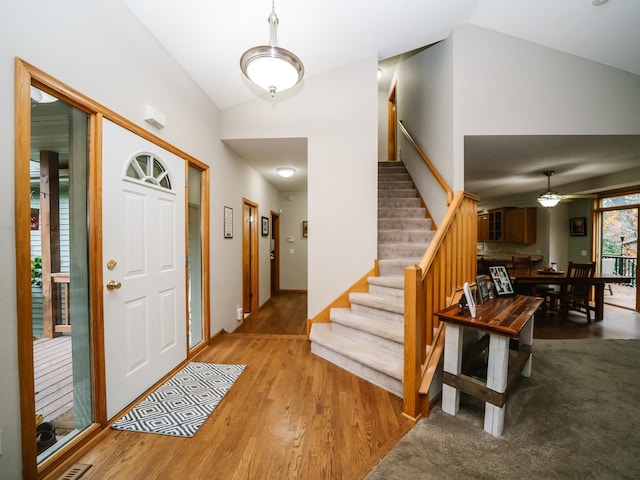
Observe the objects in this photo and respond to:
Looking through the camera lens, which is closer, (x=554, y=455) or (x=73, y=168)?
(x=554, y=455)

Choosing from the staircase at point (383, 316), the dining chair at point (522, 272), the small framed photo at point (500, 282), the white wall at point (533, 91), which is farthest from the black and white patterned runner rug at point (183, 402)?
the dining chair at point (522, 272)

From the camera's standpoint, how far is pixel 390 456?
4.90 ft

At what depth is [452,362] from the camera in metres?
1.84

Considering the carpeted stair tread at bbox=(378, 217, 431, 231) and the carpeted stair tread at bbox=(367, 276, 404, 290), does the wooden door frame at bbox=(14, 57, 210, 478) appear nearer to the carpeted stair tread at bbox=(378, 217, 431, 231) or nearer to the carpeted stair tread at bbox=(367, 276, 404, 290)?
the carpeted stair tread at bbox=(367, 276, 404, 290)

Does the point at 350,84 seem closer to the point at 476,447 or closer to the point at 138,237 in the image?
the point at 138,237

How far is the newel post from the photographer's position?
5.69 ft

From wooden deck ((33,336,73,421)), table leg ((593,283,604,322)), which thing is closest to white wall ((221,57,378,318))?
wooden deck ((33,336,73,421))

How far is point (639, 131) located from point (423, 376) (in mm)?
3659

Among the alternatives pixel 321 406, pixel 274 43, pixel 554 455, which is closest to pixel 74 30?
pixel 274 43

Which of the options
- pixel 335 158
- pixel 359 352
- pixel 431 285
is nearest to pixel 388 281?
pixel 359 352

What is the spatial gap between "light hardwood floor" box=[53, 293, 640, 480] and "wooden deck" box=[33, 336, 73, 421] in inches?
23.1

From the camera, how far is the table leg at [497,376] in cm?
165

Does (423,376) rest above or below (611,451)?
above

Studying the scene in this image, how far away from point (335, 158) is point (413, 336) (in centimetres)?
225
